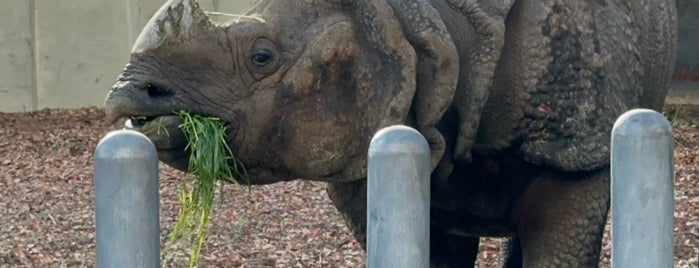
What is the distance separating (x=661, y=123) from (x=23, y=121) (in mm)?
10884

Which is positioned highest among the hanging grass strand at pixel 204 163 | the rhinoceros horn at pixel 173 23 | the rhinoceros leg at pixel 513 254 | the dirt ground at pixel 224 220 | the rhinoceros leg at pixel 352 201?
the rhinoceros horn at pixel 173 23

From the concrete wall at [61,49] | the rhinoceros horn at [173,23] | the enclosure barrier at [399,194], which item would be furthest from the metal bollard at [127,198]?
the concrete wall at [61,49]

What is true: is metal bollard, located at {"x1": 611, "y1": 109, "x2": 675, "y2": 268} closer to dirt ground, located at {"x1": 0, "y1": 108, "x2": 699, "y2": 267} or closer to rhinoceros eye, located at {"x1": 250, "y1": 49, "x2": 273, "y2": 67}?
rhinoceros eye, located at {"x1": 250, "y1": 49, "x2": 273, "y2": 67}

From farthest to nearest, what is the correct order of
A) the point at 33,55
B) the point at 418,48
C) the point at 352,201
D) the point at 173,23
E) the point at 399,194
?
the point at 33,55 < the point at 352,201 < the point at 418,48 < the point at 173,23 < the point at 399,194

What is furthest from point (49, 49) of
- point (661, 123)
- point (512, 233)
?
point (661, 123)

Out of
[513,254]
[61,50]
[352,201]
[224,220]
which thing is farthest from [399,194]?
[61,50]

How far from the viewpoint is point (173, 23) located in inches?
192

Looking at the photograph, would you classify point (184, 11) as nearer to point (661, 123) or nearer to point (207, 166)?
point (207, 166)

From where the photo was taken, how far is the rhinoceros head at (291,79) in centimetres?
490

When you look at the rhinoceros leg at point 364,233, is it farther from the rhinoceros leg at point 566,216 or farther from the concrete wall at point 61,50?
the concrete wall at point 61,50

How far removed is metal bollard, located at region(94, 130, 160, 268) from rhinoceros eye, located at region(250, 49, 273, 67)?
1063mm

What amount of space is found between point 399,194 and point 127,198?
628 mm

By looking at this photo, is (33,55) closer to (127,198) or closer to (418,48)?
(418,48)

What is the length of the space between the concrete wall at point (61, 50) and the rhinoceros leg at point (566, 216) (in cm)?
956
